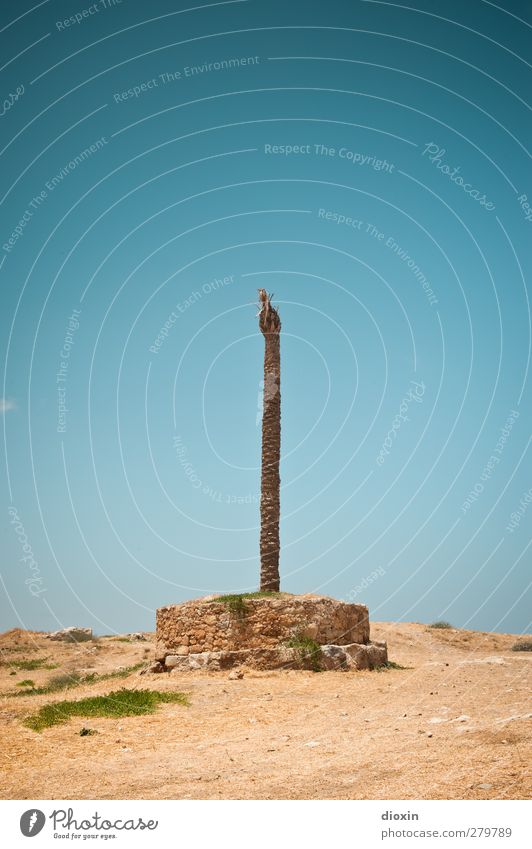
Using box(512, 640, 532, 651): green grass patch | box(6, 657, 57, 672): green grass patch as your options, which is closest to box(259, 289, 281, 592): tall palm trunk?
box(6, 657, 57, 672): green grass patch

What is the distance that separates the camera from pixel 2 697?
16.8 meters

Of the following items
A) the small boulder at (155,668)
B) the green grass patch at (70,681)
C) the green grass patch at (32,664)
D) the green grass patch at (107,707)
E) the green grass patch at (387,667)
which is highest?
the green grass patch at (387,667)

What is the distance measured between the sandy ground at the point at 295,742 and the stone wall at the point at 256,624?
1063 millimetres

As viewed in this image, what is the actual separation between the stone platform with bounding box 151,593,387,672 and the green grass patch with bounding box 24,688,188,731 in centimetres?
368

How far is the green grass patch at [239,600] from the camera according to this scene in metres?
17.5

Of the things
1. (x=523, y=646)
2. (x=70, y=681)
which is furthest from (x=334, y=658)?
A: (x=523, y=646)

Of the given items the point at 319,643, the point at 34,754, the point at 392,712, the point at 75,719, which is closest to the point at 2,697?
the point at 75,719

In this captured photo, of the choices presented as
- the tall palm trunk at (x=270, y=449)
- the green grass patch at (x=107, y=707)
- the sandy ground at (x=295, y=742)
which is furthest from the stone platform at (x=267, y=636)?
the green grass patch at (x=107, y=707)

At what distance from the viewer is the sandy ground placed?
6.66m

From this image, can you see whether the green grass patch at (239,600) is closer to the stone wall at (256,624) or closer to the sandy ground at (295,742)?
the stone wall at (256,624)

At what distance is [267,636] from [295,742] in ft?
26.7

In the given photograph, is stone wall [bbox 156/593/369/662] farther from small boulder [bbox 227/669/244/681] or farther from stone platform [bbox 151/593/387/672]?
small boulder [bbox 227/669/244/681]

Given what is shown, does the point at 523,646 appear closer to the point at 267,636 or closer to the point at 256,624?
the point at 267,636
